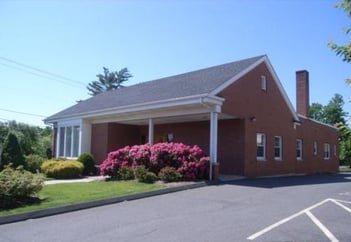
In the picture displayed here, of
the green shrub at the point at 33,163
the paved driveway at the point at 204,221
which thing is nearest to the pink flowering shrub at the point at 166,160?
the paved driveway at the point at 204,221

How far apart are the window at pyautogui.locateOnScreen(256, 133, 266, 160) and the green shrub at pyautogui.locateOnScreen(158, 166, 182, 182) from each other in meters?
6.96

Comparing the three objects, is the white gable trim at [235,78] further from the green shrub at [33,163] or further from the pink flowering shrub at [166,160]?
the green shrub at [33,163]

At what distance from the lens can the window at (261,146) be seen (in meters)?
21.9

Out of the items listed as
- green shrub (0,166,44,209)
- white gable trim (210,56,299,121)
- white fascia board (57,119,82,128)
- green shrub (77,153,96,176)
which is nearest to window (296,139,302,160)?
white gable trim (210,56,299,121)

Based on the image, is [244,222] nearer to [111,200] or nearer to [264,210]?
[264,210]

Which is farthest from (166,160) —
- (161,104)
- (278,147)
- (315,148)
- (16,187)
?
(315,148)

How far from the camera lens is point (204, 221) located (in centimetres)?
907

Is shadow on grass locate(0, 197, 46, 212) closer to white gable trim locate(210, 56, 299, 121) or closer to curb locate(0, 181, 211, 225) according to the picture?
curb locate(0, 181, 211, 225)

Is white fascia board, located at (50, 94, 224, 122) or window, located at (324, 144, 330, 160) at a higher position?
white fascia board, located at (50, 94, 224, 122)

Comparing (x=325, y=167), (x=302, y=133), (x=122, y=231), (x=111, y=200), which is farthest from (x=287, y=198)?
(x=325, y=167)

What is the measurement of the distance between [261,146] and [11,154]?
47.6 ft

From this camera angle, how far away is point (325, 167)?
31.9 meters

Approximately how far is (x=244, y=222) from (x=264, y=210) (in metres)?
1.79

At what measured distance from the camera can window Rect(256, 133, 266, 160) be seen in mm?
21891
